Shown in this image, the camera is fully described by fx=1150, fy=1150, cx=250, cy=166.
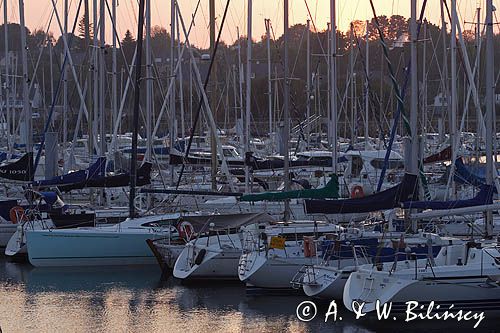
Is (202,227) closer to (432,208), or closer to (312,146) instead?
(432,208)

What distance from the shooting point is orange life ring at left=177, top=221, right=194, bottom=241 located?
96.8 feet

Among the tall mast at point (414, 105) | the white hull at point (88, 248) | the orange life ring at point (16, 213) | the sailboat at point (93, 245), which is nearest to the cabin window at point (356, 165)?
the orange life ring at point (16, 213)

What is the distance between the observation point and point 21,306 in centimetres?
2594

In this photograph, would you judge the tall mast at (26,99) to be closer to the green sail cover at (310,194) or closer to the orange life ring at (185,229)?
the orange life ring at (185,229)

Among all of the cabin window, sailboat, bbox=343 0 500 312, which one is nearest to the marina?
sailboat, bbox=343 0 500 312

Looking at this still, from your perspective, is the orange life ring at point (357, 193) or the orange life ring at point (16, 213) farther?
the orange life ring at point (16, 213)

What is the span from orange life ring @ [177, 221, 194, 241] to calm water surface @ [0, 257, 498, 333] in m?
1.29

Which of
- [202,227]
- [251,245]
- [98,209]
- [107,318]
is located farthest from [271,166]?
[107,318]

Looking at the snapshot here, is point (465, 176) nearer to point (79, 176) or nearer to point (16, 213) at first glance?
point (79, 176)
